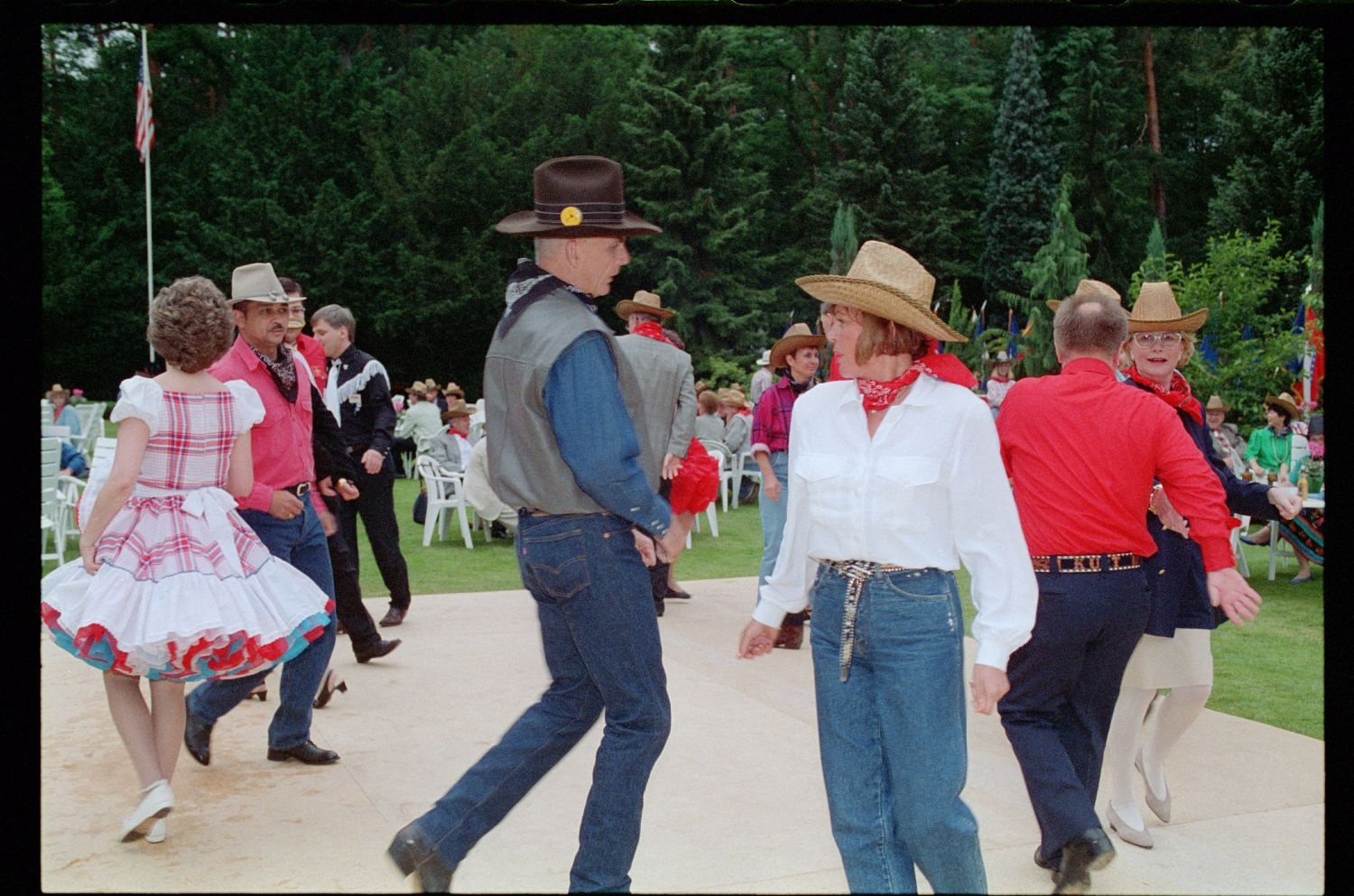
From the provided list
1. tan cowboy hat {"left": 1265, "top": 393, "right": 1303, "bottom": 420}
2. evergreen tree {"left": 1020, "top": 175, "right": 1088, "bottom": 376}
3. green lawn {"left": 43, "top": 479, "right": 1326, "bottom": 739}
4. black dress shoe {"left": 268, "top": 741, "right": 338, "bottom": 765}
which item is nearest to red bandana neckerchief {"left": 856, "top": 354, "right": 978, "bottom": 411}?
green lawn {"left": 43, "top": 479, "right": 1326, "bottom": 739}

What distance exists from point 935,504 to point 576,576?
1001 millimetres

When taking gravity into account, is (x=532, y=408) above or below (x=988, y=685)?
above

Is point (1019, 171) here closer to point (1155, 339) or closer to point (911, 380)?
point (1155, 339)

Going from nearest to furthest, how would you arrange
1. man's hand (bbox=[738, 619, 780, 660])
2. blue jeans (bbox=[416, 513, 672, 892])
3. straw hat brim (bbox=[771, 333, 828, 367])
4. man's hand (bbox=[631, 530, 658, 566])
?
man's hand (bbox=[738, 619, 780, 660]) < blue jeans (bbox=[416, 513, 672, 892]) < man's hand (bbox=[631, 530, 658, 566]) < straw hat brim (bbox=[771, 333, 828, 367])

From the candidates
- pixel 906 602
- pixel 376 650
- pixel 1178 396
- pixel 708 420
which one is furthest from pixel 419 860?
pixel 708 420

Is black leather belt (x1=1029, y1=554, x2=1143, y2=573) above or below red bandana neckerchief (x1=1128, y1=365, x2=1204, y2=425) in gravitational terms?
below

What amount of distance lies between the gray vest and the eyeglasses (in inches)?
83.0

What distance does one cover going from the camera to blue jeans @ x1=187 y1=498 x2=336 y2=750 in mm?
4895

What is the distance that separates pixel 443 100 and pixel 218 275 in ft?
29.7

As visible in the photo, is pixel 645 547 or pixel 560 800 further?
pixel 560 800

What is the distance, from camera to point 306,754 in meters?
5.16

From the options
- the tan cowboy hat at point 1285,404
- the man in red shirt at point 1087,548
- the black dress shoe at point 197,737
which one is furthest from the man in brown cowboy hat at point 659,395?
the tan cowboy hat at point 1285,404

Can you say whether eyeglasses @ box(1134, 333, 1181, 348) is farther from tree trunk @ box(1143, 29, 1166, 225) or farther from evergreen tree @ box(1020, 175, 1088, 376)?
tree trunk @ box(1143, 29, 1166, 225)

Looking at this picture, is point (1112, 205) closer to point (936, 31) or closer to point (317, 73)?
point (936, 31)
